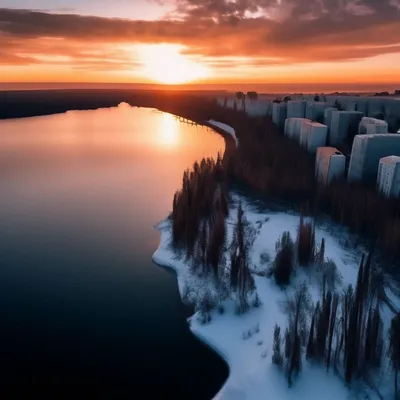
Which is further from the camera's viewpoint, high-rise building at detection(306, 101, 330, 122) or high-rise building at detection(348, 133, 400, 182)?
high-rise building at detection(306, 101, 330, 122)

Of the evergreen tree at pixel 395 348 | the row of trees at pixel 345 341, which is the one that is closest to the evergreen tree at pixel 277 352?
the row of trees at pixel 345 341

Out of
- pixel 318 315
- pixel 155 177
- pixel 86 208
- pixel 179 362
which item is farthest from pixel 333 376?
pixel 155 177

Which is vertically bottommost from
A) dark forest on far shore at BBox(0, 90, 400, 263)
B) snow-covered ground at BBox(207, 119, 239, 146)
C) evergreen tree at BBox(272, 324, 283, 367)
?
snow-covered ground at BBox(207, 119, 239, 146)

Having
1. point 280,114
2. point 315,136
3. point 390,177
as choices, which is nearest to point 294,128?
point 315,136

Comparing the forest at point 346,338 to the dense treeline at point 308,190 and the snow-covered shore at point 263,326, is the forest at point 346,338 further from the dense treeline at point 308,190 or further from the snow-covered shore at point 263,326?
the dense treeline at point 308,190

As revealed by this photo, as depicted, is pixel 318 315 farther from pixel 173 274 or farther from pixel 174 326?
pixel 173 274

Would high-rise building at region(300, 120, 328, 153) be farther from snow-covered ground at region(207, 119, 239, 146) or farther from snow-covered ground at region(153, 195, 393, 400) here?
snow-covered ground at region(207, 119, 239, 146)

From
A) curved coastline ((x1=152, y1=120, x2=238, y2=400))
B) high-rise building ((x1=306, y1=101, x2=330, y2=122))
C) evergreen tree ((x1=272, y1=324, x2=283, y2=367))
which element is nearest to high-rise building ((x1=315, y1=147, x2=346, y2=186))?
curved coastline ((x1=152, y1=120, x2=238, y2=400))
